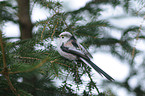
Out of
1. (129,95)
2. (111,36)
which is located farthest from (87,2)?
(129,95)

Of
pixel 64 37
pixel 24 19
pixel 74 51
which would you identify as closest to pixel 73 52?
pixel 74 51

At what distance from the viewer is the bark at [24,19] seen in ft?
7.00

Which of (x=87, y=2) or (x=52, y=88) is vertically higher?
(x=87, y=2)

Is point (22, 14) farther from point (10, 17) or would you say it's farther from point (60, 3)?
point (60, 3)

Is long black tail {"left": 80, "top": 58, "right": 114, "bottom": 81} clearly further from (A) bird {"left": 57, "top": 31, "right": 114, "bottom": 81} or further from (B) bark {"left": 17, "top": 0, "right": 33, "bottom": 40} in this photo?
(B) bark {"left": 17, "top": 0, "right": 33, "bottom": 40}

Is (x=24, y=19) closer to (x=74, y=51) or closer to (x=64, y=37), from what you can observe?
(x=64, y=37)

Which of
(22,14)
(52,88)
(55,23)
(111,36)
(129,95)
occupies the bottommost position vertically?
(52,88)

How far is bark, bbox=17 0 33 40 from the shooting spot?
7.00 ft

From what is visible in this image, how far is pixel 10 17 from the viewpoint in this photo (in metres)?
2.01

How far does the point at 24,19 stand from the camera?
217 cm

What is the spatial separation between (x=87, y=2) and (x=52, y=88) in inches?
47.5

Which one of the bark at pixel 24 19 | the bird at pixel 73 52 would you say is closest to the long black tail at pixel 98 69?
the bird at pixel 73 52

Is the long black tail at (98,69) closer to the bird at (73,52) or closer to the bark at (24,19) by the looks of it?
the bird at (73,52)

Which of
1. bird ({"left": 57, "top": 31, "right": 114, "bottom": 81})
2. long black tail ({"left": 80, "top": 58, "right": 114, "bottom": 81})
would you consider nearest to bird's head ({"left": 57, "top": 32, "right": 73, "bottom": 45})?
bird ({"left": 57, "top": 31, "right": 114, "bottom": 81})
